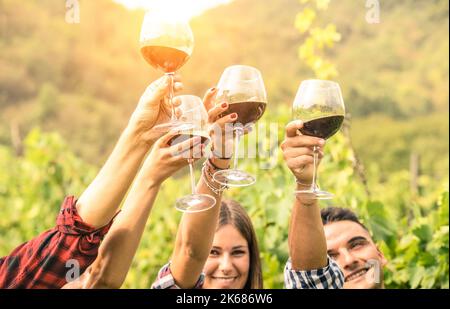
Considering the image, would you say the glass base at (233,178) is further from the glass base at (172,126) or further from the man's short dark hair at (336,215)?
the man's short dark hair at (336,215)

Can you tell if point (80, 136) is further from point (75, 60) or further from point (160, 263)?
point (160, 263)

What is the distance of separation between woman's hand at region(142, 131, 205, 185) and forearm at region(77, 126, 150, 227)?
0.11 metres

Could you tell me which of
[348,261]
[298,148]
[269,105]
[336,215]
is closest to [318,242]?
[298,148]

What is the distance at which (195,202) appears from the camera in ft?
6.47

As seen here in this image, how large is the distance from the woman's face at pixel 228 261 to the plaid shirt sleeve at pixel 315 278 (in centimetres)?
44

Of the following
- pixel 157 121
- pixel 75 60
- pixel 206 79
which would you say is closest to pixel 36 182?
pixel 157 121

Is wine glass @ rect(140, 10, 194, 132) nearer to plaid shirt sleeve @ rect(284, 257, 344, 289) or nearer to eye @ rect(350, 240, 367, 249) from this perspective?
plaid shirt sleeve @ rect(284, 257, 344, 289)

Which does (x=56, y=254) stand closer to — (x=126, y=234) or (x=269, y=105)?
(x=126, y=234)

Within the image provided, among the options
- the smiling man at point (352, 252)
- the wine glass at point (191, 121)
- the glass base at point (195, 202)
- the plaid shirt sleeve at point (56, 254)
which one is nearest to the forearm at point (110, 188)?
the plaid shirt sleeve at point (56, 254)

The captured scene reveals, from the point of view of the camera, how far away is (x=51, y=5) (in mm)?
42375

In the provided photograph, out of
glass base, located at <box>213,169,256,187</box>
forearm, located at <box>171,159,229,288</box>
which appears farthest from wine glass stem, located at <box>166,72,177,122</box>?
→ forearm, located at <box>171,159,229,288</box>

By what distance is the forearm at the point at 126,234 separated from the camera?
1.88 metres

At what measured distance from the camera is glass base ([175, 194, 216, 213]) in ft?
6.44

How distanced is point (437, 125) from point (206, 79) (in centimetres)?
1073
